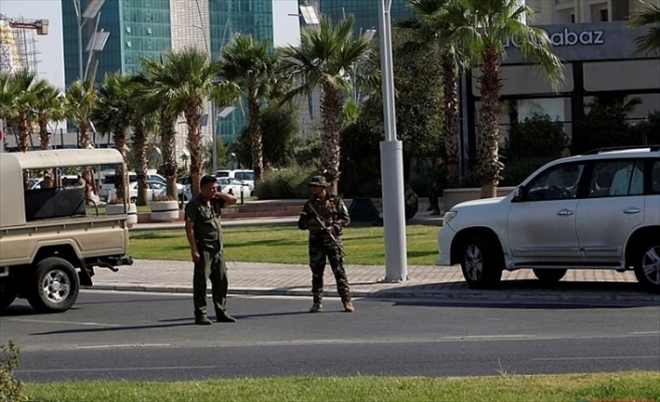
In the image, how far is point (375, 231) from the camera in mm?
31859

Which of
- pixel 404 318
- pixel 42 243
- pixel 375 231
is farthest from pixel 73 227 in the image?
pixel 375 231

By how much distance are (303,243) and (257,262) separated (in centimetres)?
455

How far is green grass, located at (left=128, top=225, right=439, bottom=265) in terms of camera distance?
25.0 meters

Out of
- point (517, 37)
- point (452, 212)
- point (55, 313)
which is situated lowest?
point (55, 313)

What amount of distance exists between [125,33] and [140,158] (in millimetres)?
90639

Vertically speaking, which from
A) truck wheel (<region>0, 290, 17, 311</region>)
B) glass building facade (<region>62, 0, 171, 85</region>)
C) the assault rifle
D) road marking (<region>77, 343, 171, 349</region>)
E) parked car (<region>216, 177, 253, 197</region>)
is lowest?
road marking (<region>77, 343, 171, 349</region>)

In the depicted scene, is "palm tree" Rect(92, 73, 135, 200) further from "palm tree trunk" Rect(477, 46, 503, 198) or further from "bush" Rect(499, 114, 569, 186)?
"palm tree trunk" Rect(477, 46, 503, 198)

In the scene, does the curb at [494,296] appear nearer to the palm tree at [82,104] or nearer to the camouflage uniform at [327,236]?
the camouflage uniform at [327,236]

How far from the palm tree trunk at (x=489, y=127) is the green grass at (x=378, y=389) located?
19817 mm

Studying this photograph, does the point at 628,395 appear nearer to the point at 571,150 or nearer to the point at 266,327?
the point at 266,327

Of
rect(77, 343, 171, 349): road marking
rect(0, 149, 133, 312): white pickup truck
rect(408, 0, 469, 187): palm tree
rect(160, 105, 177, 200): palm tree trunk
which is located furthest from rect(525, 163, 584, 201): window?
rect(160, 105, 177, 200): palm tree trunk

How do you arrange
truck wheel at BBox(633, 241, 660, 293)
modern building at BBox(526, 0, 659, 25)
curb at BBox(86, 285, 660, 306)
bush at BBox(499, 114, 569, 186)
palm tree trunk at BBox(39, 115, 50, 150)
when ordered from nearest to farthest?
truck wheel at BBox(633, 241, 660, 293) → curb at BBox(86, 285, 660, 306) → bush at BBox(499, 114, 569, 186) → palm tree trunk at BBox(39, 115, 50, 150) → modern building at BBox(526, 0, 659, 25)

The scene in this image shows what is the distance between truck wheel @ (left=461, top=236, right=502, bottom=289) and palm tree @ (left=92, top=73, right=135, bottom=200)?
3918 cm

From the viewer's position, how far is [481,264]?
18438mm
